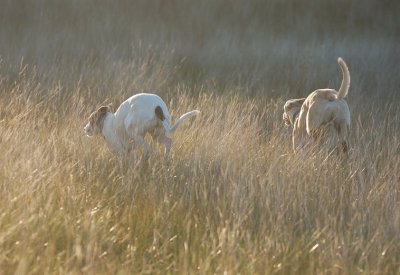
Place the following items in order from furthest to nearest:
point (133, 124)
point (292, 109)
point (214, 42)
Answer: point (214, 42)
point (292, 109)
point (133, 124)

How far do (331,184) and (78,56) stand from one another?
19.7ft

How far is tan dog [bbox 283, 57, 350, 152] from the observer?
525cm

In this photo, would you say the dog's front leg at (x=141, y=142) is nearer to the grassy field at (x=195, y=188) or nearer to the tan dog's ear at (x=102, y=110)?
the grassy field at (x=195, y=188)

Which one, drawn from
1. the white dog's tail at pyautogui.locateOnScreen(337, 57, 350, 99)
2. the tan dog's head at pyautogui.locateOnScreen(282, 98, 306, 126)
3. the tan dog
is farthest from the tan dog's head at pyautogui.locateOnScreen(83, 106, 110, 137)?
the white dog's tail at pyautogui.locateOnScreen(337, 57, 350, 99)

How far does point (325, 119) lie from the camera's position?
5.29m

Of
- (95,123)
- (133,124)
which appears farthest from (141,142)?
(95,123)

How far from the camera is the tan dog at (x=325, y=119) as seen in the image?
5.25m

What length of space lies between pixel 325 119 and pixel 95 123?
2.02 meters

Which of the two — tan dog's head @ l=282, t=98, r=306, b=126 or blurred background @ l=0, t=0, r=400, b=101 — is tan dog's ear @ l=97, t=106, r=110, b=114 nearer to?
tan dog's head @ l=282, t=98, r=306, b=126

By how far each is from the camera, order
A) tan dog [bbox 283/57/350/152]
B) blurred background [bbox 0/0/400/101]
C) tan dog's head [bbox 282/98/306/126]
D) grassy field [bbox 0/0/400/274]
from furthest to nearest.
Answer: blurred background [bbox 0/0/400/101] → tan dog's head [bbox 282/98/306/126] → tan dog [bbox 283/57/350/152] → grassy field [bbox 0/0/400/274]

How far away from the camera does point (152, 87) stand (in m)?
7.89

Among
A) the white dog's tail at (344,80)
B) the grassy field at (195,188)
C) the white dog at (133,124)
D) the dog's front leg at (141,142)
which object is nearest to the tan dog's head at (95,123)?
the white dog at (133,124)

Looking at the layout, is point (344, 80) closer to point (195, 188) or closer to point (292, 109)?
point (292, 109)

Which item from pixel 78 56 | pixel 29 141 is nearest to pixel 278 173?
pixel 29 141
